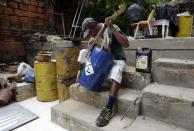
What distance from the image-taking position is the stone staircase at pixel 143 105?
211cm

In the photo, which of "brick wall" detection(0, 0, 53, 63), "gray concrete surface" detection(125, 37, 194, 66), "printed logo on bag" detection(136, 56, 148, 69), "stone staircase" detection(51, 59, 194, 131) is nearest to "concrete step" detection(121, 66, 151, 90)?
"stone staircase" detection(51, 59, 194, 131)

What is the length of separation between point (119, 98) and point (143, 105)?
0.32 m

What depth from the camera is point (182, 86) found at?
2.42 m

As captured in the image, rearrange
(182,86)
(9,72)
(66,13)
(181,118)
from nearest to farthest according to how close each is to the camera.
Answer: (181,118), (182,86), (9,72), (66,13)

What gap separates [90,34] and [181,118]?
1.54 m

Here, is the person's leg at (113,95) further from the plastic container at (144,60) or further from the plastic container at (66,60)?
the plastic container at (66,60)

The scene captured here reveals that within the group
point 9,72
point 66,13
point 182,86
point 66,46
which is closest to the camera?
point 182,86

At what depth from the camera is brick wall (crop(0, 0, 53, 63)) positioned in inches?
190

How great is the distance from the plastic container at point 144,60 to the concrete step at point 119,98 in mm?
323

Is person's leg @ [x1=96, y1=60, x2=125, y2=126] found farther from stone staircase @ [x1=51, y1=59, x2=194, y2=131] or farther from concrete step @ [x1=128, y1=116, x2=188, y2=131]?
concrete step @ [x1=128, y1=116, x2=188, y2=131]

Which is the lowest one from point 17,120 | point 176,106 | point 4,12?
point 17,120

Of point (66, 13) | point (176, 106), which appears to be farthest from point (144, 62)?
point (66, 13)

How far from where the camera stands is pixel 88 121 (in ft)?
8.00

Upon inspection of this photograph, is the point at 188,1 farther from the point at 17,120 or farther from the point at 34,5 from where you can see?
the point at 17,120
